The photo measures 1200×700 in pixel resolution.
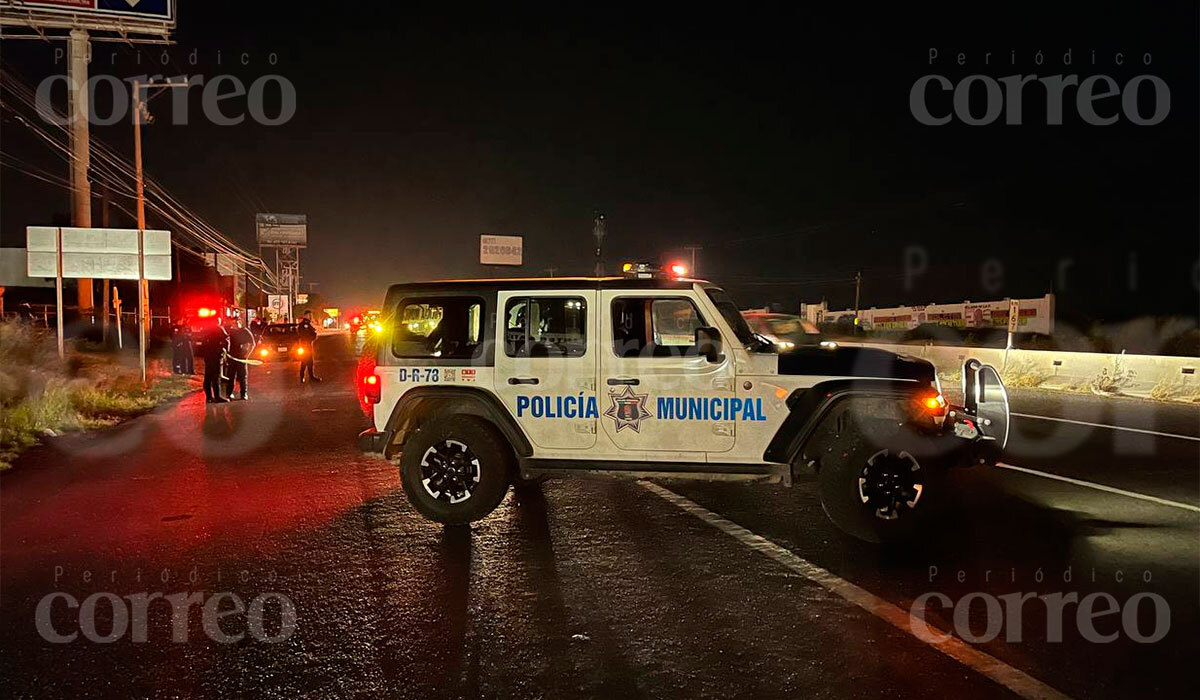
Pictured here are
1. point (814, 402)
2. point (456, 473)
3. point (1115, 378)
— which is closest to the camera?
point (814, 402)

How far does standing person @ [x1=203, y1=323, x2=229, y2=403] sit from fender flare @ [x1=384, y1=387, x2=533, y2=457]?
34.0 feet

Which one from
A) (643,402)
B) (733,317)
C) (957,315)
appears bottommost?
(643,402)

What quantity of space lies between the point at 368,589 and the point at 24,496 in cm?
501

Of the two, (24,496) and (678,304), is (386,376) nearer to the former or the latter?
(678,304)

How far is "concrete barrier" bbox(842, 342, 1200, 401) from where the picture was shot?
55.1ft

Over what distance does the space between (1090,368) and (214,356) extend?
19737 millimetres

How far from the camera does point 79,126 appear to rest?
31344 mm

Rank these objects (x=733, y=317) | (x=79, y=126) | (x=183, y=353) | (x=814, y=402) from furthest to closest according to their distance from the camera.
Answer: (x=79, y=126) < (x=183, y=353) < (x=733, y=317) < (x=814, y=402)

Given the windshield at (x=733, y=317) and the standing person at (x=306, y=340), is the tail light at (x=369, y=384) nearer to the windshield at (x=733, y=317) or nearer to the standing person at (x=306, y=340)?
the windshield at (x=733, y=317)

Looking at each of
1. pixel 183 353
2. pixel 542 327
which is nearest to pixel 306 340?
pixel 183 353

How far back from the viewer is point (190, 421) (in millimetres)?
13734

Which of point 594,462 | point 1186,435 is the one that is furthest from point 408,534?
point 1186,435

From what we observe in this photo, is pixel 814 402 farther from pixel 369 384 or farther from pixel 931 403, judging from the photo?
pixel 369 384

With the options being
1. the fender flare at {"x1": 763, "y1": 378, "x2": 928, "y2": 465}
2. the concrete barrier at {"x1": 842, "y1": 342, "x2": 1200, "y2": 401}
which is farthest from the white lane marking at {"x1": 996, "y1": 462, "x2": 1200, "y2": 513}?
the concrete barrier at {"x1": 842, "y1": 342, "x2": 1200, "y2": 401}
